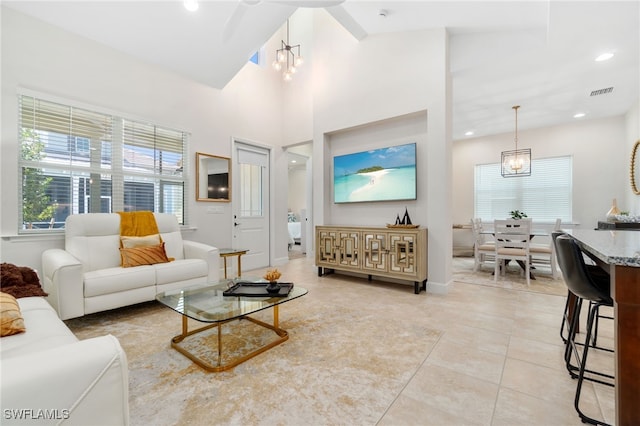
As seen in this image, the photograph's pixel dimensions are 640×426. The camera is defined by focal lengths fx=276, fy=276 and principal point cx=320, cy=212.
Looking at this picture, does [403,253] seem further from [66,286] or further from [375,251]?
[66,286]

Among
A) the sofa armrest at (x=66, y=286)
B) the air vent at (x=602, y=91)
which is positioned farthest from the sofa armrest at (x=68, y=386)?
the air vent at (x=602, y=91)

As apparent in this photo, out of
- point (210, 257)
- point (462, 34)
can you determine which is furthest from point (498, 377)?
point (462, 34)

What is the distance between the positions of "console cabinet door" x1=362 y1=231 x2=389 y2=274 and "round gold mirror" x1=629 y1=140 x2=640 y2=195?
14.8ft

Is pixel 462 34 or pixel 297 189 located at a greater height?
pixel 462 34

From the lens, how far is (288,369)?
1.79 m

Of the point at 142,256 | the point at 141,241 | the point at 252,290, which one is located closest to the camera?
the point at 252,290

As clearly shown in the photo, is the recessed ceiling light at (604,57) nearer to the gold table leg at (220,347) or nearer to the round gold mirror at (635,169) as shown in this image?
the round gold mirror at (635,169)

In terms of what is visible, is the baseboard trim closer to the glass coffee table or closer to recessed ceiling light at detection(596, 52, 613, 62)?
the glass coffee table

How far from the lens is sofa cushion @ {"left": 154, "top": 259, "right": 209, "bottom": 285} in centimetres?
292

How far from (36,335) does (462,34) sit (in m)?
4.96

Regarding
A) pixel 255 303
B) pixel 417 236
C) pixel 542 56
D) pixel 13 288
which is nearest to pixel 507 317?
pixel 417 236

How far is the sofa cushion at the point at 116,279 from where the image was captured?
248cm

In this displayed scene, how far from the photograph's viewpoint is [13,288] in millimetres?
1920

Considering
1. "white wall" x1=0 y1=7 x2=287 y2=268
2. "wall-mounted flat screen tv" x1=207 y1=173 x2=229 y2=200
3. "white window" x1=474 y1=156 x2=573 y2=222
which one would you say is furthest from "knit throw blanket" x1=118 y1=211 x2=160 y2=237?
"white window" x1=474 y1=156 x2=573 y2=222
